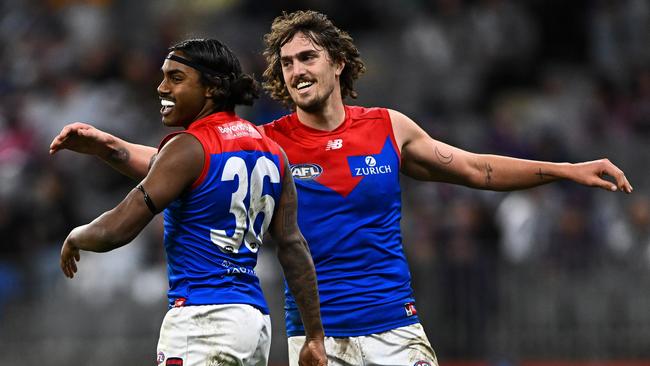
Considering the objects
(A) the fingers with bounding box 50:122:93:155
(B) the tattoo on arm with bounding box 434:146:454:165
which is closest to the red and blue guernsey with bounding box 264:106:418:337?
(B) the tattoo on arm with bounding box 434:146:454:165

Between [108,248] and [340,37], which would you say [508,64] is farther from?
[108,248]

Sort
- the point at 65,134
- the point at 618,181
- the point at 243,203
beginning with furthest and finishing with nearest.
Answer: the point at 618,181 < the point at 65,134 < the point at 243,203

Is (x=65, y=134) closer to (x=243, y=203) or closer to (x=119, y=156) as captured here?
(x=119, y=156)

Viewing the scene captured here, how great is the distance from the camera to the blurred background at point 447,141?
11.9m

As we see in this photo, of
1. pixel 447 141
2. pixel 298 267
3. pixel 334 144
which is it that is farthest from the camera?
pixel 447 141

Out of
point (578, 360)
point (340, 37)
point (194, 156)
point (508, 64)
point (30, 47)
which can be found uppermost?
point (30, 47)

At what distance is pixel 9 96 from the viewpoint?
1683cm

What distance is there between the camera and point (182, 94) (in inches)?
229

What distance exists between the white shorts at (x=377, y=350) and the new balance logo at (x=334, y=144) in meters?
1.07

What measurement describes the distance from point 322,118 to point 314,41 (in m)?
0.44

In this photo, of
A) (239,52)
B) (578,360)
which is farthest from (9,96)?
(578,360)

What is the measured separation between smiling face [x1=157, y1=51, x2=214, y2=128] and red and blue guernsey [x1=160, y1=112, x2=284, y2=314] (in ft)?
0.38

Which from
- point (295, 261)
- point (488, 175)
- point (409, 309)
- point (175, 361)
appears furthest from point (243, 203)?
point (488, 175)

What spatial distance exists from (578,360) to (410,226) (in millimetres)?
2164
